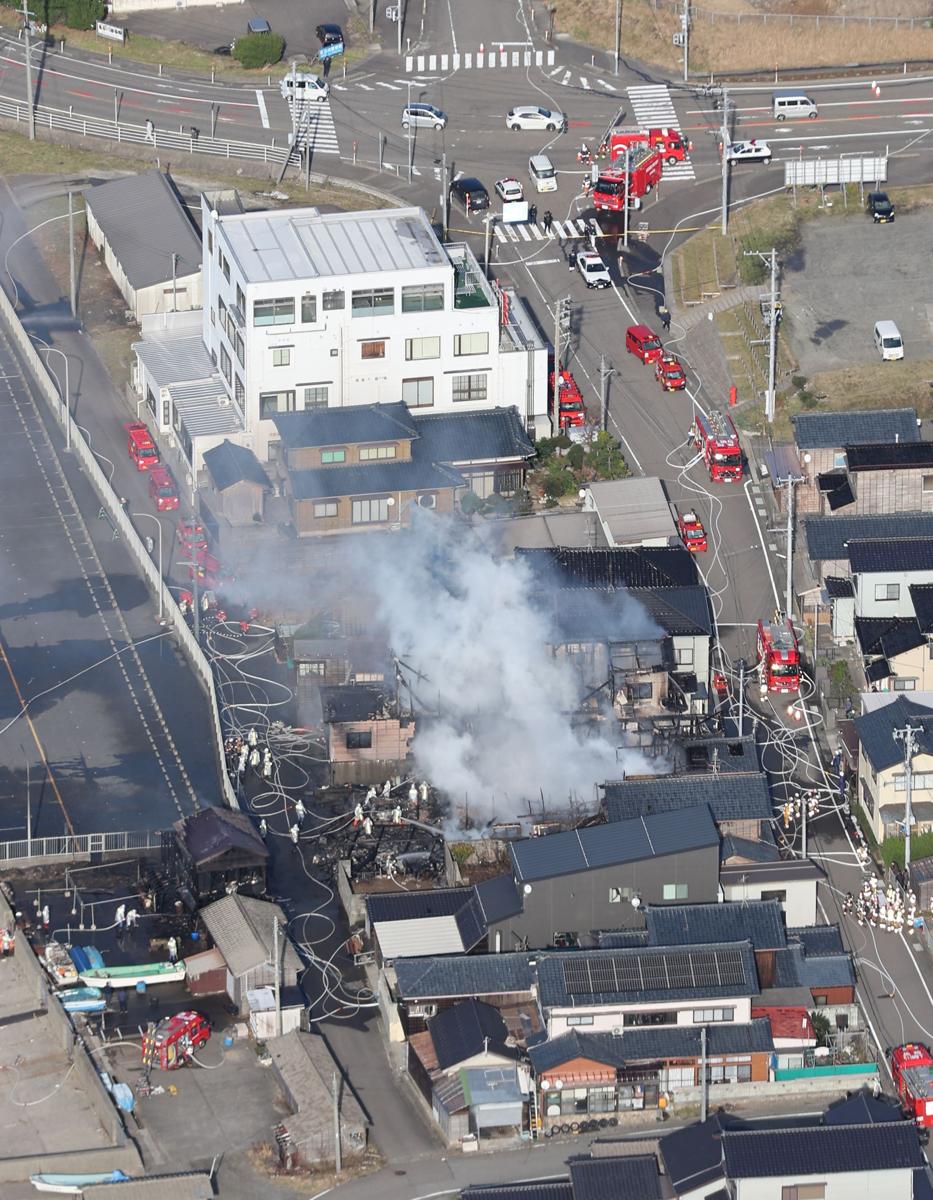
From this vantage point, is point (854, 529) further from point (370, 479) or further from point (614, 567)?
point (370, 479)

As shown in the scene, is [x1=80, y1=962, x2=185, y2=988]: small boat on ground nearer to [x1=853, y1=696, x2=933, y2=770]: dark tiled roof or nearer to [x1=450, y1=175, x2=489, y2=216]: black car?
[x1=853, y1=696, x2=933, y2=770]: dark tiled roof

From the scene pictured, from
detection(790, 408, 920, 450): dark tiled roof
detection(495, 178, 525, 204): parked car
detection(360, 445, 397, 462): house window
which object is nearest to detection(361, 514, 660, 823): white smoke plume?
detection(360, 445, 397, 462): house window

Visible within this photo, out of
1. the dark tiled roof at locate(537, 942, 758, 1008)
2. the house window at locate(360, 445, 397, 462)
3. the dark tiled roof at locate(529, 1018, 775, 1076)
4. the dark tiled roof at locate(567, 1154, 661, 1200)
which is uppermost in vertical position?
the house window at locate(360, 445, 397, 462)

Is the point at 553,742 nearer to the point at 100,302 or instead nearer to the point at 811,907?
the point at 811,907

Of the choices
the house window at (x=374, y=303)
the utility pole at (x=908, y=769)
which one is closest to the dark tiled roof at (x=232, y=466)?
the house window at (x=374, y=303)

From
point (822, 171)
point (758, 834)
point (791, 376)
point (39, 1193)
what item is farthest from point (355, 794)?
point (822, 171)
